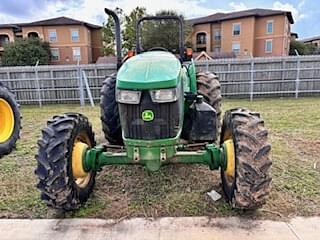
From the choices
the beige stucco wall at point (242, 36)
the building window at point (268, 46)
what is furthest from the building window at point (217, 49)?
the building window at point (268, 46)

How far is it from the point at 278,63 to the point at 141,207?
10901 millimetres

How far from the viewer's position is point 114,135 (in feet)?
14.0

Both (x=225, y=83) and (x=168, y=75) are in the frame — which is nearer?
(x=168, y=75)

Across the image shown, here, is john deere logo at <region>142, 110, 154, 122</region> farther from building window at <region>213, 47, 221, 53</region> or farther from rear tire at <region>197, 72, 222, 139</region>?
building window at <region>213, 47, 221, 53</region>

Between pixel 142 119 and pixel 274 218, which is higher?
pixel 142 119

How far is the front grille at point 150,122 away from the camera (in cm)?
266

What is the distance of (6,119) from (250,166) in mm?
4459

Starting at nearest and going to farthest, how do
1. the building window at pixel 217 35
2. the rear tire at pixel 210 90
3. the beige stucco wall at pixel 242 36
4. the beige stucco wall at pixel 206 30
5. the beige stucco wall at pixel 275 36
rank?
the rear tire at pixel 210 90, the beige stucco wall at pixel 275 36, the beige stucco wall at pixel 242 36, the building window at pixel 217 35, the beige stucco wall at pixel 206 30

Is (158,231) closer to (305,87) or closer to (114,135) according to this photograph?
(114,135)

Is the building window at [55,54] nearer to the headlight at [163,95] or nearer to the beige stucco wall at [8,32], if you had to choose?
the beige stucco wall at [8,32]

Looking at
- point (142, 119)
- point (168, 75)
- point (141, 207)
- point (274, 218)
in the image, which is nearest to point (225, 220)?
point (274, 218)

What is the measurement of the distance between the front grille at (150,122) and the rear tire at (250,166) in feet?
2.08

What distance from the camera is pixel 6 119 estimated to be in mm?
5512

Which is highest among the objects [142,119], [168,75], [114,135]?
[168,75]
